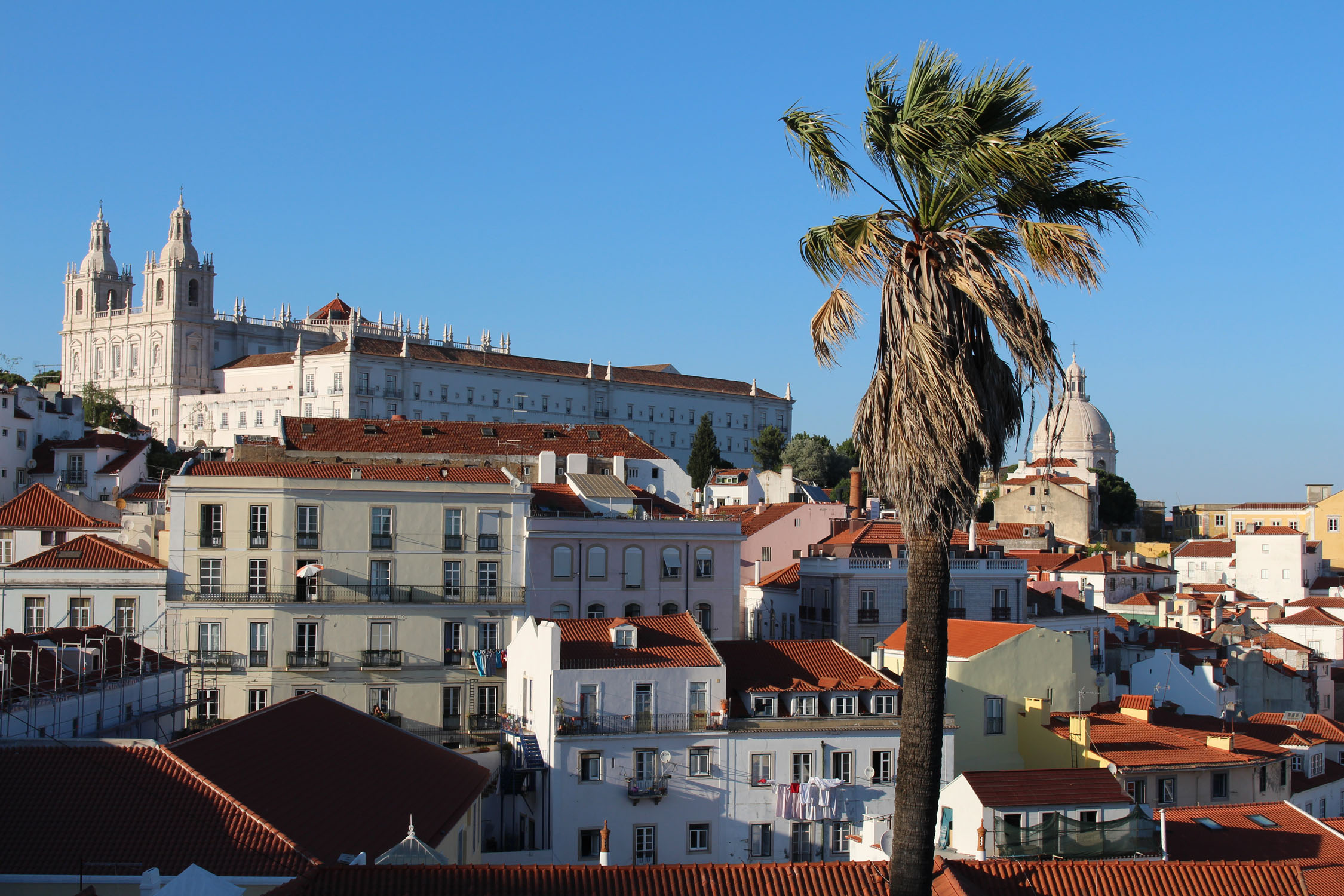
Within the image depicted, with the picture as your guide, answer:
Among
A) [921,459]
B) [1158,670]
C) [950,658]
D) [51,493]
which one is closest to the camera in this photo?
[921,459]

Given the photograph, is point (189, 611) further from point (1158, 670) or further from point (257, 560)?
point (1158, 670)

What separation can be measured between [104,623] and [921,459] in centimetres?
3457

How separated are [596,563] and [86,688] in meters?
19.1

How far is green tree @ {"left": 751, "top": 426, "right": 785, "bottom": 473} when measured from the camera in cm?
13175

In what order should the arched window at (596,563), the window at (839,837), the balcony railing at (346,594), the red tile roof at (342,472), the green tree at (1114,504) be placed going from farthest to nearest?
the green tree at (1114,504) → the arched window at (596,563) → the red tile roof at (342,472) → the balcony railing at (346,594) → the window at (839,837)

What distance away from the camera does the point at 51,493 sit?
55000mm

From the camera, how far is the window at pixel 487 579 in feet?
135

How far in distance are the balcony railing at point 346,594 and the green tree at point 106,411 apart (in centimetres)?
7484

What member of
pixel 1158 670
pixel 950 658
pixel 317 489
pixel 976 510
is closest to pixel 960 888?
pixel 976 510

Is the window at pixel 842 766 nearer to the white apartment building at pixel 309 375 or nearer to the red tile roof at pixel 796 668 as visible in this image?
the red tile roof at pixel 796 668

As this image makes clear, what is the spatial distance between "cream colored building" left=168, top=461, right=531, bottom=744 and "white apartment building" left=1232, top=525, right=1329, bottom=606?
2575 inches

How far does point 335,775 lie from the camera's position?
78.3ft

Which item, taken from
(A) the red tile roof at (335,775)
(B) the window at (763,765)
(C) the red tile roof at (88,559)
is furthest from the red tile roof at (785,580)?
(A) the red tile roof at (335,775)

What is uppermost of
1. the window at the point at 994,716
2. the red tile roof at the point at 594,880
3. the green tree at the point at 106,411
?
the green tree at the point at 106,411
